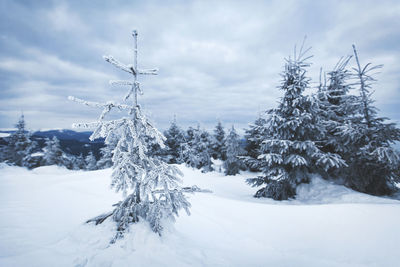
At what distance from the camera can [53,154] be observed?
96.6ft

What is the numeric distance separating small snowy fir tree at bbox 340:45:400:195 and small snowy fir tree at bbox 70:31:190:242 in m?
8.98

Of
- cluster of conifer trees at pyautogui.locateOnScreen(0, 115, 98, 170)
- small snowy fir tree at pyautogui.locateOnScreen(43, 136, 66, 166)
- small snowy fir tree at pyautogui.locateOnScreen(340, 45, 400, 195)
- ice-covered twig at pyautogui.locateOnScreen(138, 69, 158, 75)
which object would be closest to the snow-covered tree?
cluster of conifer trees at pyautogui.locateOnScreen(0, 115, 98, 170)

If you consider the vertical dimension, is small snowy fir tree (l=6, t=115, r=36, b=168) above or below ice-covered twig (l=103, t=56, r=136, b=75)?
below

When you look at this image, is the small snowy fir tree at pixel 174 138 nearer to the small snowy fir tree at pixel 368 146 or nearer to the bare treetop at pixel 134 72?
the small snowy fir tree at pixel 368 146

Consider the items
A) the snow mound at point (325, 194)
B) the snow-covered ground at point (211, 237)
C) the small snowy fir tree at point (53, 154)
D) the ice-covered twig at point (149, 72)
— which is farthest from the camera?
the small snowy fir tree at point (53, 154)

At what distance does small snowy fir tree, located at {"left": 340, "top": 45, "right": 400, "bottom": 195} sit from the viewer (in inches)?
304

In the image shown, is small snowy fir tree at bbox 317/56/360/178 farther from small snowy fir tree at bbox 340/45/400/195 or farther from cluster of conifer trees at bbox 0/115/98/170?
cluster of conifer trees at bbox 0/115/98/170

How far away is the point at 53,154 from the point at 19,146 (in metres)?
4.53

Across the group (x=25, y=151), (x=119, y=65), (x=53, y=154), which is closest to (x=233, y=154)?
(x=119, y=65)

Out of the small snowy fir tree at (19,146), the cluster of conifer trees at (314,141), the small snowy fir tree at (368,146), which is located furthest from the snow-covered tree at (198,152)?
the small snowy fir tree at (19,146)

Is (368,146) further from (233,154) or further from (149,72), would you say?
(233,154)

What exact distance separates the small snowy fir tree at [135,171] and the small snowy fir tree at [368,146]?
353 inches

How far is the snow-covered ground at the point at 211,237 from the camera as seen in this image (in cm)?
322

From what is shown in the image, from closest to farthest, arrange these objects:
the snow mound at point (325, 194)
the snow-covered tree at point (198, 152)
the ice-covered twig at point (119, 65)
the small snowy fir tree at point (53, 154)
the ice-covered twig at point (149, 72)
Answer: the ice-covered twig at point (119, 65), the ice-covered twig at point (149, 72), the snow mound at point (325, 194), the snow-covered tree at point (198, 152), the small snowy fir tree at point (53, 154)
